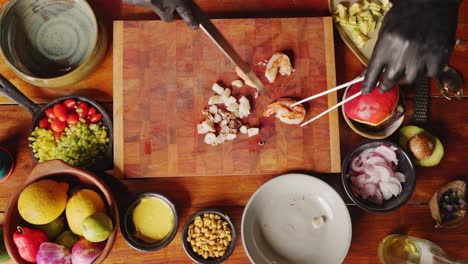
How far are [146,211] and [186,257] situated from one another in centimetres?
20

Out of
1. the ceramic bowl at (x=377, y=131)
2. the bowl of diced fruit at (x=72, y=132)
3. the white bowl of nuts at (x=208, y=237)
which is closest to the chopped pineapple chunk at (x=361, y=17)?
the ceramic bowl at (x=377, y=131)

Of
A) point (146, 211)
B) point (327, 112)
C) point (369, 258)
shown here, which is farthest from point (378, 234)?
point (146, 211)

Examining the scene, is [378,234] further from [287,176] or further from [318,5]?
[318,5]

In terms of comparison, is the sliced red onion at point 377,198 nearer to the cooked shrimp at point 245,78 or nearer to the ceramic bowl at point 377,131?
the ceramic bowl at point 377,131

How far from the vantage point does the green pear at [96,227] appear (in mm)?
1133

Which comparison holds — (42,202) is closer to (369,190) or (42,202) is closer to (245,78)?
(245,78)

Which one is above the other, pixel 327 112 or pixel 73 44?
pixel 73 44

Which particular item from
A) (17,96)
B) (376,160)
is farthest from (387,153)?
(17,96)

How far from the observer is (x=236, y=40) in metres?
1.40

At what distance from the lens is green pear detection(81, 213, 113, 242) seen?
1.13 metres

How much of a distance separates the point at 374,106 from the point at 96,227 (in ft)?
2.84

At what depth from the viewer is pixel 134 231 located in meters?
1.30

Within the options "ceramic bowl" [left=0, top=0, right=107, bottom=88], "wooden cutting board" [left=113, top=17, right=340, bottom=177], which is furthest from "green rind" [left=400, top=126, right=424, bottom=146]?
"ceramic bowl" [left=0, top=0, right=107, bottom=88]

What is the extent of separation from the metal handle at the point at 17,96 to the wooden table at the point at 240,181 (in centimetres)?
9
